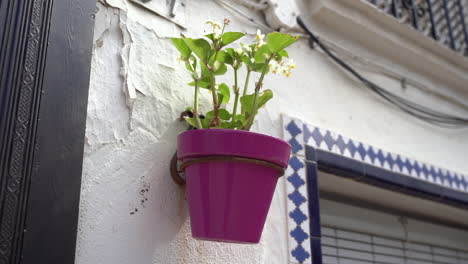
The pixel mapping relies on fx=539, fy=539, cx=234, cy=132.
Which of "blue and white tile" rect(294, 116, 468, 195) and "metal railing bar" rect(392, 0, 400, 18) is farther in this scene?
"metal railing bar" rect(392, 0, 400, 18)

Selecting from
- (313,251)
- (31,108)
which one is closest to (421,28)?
(313,251)

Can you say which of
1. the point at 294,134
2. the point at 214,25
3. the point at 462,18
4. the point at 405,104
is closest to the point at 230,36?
the point at 214,25

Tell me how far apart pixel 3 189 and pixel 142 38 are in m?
0.83

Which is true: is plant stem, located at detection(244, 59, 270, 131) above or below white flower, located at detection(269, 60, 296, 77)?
below

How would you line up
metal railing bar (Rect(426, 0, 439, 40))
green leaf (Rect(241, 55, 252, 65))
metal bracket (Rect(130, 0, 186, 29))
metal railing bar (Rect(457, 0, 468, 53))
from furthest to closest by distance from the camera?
metal railing bar (Rect(457, 0, 468, 53)) → metal railing bar (Rect(426, 0, 439, 40)) → metal bracket (Rect(130, 0, 186, 29)) → green leaf (Rect(241, 55, 252, 65))

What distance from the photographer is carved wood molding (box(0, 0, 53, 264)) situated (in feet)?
4.62

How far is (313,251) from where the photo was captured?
230cm

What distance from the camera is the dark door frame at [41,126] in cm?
143

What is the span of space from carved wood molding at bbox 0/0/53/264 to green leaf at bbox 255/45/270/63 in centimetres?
70

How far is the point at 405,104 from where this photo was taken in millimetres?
3156

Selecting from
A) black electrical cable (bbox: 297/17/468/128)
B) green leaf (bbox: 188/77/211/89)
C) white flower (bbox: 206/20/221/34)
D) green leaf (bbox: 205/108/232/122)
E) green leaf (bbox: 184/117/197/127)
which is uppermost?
black electrical cable (bbox: 297/17/468/128)

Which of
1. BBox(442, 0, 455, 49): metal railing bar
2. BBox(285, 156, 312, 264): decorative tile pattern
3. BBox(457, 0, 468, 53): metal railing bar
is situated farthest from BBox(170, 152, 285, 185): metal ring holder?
BBox(457, 0, 468, 53): metal railing bar

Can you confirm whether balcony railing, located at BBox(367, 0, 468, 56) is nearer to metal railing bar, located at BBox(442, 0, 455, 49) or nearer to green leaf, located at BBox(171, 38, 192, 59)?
metal railing bar, located at BBox(442, 0, 455, 49)

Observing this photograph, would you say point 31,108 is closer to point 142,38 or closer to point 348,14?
point 142,38
